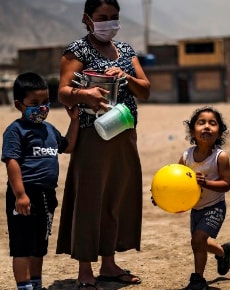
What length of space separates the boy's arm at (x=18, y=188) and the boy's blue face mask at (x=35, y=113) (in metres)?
0.29

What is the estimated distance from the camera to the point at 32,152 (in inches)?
160

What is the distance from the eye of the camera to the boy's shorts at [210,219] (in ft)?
14.6

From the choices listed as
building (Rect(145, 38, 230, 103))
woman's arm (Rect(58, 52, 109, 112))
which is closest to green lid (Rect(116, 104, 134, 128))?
woman's arm (Rect(58, 52, 109, 112))

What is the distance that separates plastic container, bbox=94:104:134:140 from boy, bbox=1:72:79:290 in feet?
1.08

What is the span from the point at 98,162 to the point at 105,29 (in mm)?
854

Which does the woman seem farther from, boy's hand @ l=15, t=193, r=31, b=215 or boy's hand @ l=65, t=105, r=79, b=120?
boy's hand @ l=15, t=193, r=31, b=215

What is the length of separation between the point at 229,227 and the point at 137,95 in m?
2.48

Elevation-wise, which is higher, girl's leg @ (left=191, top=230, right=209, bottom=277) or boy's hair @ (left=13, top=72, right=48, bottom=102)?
boy's hair @ (left=13, top=72, right=48, bottom=102)

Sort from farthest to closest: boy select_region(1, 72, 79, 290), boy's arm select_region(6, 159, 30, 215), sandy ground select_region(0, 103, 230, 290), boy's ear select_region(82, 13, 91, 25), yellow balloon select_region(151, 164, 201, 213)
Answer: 1. sandy ground select_region(0, 103, 230, 290)
2. boy's ear select_region(82, 13, 91, 25)
3. yellow balloon select_region(151, 164, 201, 213)
4. boy select_region(1, 72, 79, 290)
5. boy's arm select_region(6, 159, 30, 215)

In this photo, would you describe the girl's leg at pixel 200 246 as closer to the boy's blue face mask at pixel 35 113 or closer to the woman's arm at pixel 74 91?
the woman's arm at pixel 74 91

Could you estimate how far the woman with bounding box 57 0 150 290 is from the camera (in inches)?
172

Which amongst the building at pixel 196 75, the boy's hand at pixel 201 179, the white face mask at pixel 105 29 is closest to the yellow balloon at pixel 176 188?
the boy's hand at pixel 201 179

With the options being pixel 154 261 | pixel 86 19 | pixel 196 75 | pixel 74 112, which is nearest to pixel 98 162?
pixel 74 112

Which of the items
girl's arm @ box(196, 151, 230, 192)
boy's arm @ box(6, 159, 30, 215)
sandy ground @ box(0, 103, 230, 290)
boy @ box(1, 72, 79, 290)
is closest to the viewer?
boy's arm @ box(6, 159, 30, 215)
